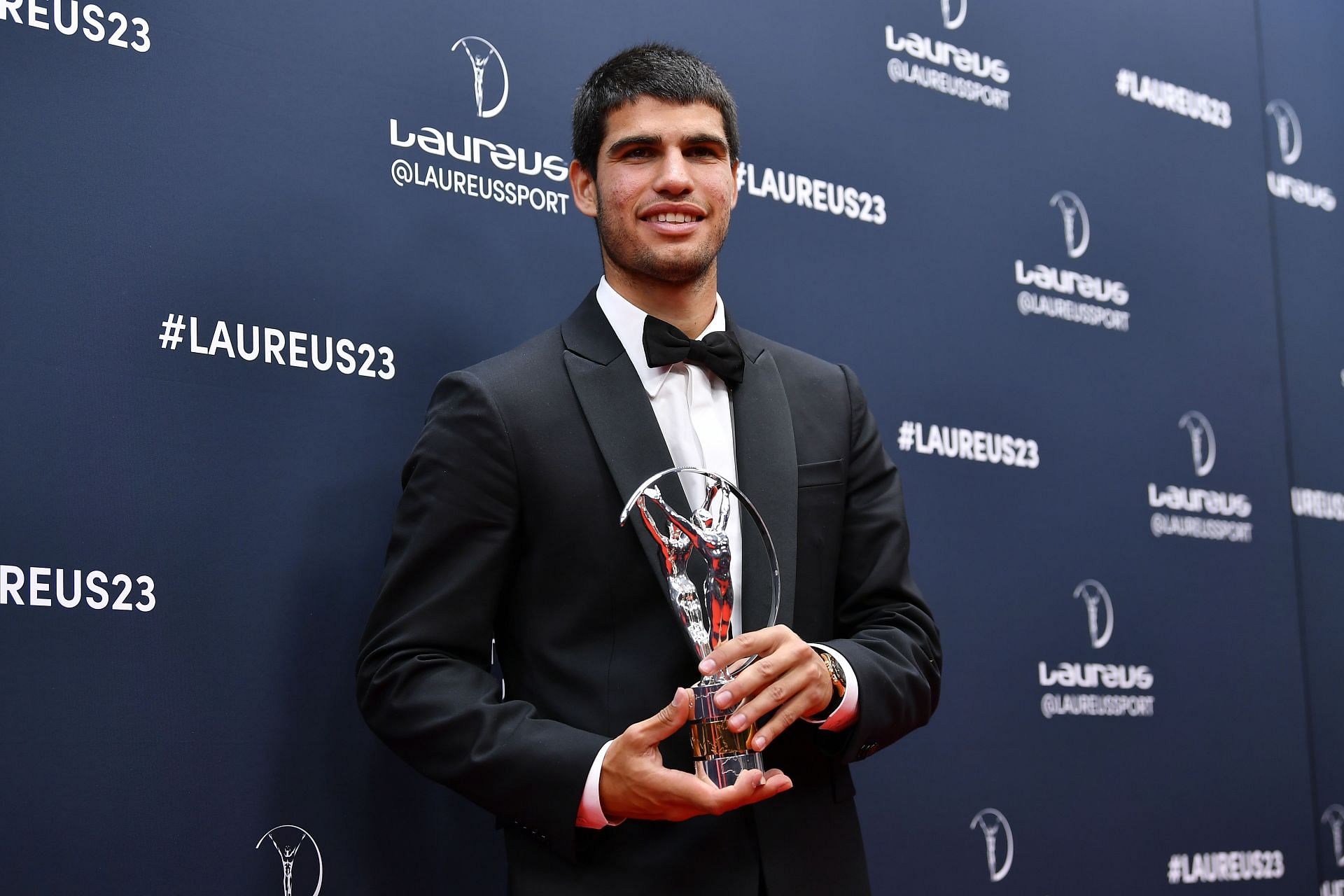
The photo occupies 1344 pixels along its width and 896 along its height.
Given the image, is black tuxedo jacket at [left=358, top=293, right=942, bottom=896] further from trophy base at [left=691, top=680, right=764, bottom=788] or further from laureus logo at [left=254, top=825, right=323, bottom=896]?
laureus logo at [left=254, top=825, right=323, bottom=896]

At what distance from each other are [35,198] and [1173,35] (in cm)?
289

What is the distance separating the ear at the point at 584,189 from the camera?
80.1 inches

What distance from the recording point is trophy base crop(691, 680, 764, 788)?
4.93ft

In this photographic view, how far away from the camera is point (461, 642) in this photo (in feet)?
5.63

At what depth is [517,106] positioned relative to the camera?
2365 millimetres

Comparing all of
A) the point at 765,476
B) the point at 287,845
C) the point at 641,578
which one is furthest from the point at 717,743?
the point at 287,845

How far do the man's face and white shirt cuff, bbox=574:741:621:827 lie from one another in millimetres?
731

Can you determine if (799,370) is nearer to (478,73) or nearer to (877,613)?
(877,613)

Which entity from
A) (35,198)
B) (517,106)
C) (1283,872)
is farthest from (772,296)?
(1283,872)

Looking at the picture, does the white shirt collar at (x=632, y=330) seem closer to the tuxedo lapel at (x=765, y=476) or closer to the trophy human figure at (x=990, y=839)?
the tuxedo lapel at (x=765, y=476)

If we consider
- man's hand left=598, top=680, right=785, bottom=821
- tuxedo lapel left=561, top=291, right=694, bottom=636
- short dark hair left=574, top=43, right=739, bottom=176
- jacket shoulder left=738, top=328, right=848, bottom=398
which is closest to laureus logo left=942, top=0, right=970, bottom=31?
short dark hair left=574, top=43, right=739, bottom=176

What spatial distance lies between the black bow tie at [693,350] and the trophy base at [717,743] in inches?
20.9

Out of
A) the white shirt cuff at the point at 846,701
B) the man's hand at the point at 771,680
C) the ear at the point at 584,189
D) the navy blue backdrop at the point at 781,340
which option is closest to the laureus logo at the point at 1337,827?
the navy blue backdrop at the point at 781,340

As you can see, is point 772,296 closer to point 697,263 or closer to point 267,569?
point 697,263
